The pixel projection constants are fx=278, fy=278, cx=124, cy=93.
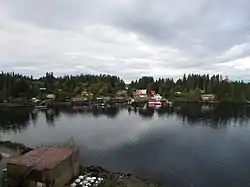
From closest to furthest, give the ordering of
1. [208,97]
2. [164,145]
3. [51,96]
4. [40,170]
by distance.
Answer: [40,170], [164,145], [51,96], [208,97]

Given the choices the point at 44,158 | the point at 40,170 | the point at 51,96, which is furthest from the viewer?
the point at 51,96

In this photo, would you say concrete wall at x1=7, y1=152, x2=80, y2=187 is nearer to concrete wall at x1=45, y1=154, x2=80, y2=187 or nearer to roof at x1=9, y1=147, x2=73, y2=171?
concrete wall at x1=45, y1=154, x2=80, y2=187

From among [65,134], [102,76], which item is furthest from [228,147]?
[102,76]

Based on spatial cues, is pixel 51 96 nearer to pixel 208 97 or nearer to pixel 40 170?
pixel 208 97

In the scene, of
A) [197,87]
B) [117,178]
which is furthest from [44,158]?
[197,87]

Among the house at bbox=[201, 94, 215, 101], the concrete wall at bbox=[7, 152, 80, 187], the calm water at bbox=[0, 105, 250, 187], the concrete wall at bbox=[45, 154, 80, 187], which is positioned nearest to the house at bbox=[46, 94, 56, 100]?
the calm water at bbox=[0, 105, 250, 187]

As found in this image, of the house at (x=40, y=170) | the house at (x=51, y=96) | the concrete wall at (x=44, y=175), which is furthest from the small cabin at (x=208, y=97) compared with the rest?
the concrete wall at (x=44, y=175)

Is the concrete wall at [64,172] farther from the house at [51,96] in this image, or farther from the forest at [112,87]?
the house at [51,96]

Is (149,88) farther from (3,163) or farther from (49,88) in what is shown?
(3,163)
